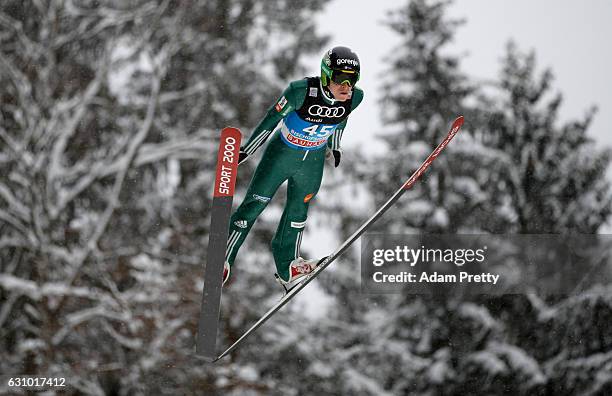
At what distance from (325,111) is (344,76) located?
0.21 m

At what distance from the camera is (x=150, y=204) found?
1283 cm

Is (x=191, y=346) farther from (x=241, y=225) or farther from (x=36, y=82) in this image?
(x=241, y=225)

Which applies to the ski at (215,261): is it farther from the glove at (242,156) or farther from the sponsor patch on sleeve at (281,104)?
the sponsor patch on sleeve at (281,104)

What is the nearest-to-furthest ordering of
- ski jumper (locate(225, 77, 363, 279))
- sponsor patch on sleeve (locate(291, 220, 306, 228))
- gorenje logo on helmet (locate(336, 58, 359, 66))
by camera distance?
gorenje logo on helmet (locate(336, 58, 359, 66)), ski jumper (locate(225, 77, 363, 279)), sponsor patch on sleeve (locate(291, 220, 306, 228))

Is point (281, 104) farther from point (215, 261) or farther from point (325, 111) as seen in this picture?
point (215, 261)

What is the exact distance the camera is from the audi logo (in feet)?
10.6

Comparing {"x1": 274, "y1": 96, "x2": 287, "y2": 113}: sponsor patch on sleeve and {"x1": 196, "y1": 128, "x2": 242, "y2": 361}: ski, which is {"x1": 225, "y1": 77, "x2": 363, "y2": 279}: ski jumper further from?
{"x1": 196, "y1": 128, "x2": 242, "y2": 361}: ski

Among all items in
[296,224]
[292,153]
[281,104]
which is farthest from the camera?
[296,224]

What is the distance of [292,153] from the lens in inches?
133

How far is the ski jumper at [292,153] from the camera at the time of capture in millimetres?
3191

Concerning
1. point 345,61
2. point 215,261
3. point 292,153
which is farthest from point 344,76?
point 215,261

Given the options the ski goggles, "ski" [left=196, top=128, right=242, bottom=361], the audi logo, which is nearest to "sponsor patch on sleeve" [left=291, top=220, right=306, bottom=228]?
"ski" [left=196, top=128, right=242, bottom=361]

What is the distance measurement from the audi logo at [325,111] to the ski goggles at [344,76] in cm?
16

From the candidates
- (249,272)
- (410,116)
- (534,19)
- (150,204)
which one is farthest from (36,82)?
(534,19)
